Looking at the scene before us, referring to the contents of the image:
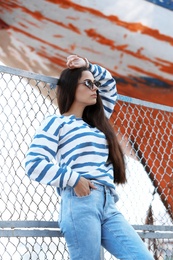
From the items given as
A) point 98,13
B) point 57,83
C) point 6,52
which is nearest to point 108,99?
point 57,83

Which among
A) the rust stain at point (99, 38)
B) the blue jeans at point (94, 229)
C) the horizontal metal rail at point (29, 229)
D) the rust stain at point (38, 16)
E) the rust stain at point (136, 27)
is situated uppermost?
the rust stain at point (136, 27)

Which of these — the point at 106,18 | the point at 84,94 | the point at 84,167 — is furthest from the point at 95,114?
the point at 106,18

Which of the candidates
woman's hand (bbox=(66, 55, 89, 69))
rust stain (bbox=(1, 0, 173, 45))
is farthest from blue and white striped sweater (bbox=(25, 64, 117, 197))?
rust stain (bbox=(1, 0, 173, 45))

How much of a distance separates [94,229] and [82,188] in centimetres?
8

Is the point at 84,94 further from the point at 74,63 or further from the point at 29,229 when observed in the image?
the point at 29,229

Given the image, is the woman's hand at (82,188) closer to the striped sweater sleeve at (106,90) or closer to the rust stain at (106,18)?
the striped sweater sleeve at (106,90)

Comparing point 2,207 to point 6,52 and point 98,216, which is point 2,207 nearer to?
point 98,216

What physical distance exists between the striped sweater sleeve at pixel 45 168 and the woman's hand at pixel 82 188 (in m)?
0.01

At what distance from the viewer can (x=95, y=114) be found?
4.15 feet

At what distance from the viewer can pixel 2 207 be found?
1263mm

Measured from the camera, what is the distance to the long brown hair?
1.21 metres

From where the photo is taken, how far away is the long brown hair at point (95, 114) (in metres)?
1.21

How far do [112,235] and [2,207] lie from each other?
1.01 ft

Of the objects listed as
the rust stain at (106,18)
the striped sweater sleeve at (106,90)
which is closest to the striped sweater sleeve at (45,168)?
the striped sweater sleeve at (106,90)
